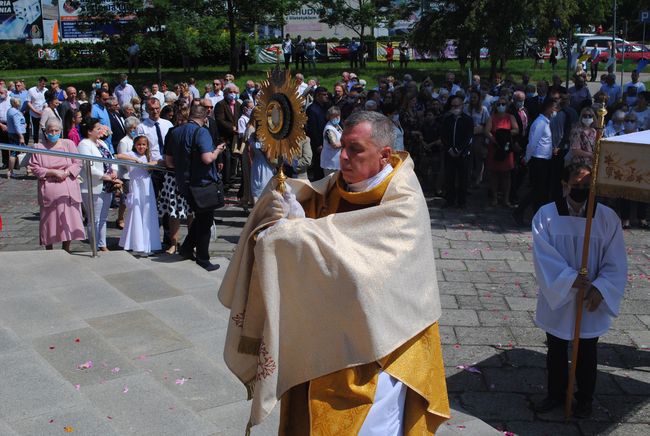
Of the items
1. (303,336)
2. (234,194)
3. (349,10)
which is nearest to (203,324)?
(303,336)

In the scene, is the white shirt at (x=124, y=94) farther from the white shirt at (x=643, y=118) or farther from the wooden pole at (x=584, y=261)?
the wooden pole at (x=584, y=261)

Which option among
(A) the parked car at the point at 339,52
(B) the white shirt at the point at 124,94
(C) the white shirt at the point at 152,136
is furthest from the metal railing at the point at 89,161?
(A) the parked car at the point at 339,52

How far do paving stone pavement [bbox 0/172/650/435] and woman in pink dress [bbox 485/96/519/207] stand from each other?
3.75m

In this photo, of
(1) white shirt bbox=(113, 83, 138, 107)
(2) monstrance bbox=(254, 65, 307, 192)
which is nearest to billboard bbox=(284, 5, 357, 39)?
(1) white shirt bbox=(113, 83, 138, 107)

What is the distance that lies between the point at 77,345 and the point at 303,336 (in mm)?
3012

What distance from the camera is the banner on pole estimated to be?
5203 mm

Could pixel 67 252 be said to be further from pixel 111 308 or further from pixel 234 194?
pixel 234 194

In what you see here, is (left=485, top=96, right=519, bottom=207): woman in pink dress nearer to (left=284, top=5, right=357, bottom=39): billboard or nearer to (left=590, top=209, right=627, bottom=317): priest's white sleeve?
(left=590, top=209, right=627, bottom=317): priest's white sleeve

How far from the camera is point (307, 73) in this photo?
3172 cm

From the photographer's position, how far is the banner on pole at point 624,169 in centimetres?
520

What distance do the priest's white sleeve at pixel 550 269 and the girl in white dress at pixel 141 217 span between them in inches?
193

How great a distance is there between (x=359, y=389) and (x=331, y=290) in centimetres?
47

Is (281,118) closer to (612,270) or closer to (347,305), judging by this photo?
(347,305)

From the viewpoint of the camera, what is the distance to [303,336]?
3504 millimetres
